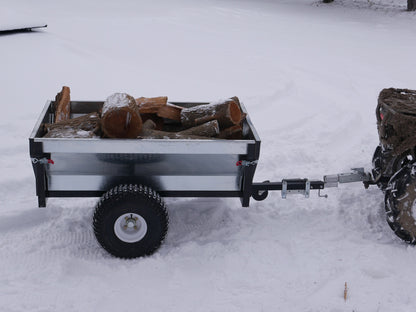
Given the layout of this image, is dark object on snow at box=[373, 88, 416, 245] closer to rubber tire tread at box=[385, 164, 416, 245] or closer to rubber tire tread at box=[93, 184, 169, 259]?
rubber tire tread at box=[385, 164, 416, 245]

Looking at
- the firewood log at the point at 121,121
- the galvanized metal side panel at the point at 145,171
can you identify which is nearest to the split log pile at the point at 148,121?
the firewood log at the point at 121,121

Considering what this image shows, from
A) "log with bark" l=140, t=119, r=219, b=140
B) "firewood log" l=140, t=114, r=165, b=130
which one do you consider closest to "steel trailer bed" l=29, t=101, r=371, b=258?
"log with bark" l=140, t=119, r=219, b=140

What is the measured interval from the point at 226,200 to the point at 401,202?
1.50m

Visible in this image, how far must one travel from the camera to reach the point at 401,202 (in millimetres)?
3803

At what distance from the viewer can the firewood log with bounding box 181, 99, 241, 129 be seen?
404cm

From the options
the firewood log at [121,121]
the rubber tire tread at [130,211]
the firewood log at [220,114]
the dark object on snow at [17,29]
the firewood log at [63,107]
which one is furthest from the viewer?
the dark object on snow at [17,29]

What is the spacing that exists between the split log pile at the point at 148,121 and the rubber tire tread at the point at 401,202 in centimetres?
125

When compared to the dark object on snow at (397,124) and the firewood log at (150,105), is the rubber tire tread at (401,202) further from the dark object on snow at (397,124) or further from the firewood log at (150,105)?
the firewood log at (150,105)

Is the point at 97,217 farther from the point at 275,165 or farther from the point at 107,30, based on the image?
the point at 107,30

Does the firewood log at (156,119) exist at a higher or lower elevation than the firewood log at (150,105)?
lower

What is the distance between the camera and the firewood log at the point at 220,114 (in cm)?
404

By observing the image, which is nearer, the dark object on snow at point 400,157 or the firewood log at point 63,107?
the dark object on snow at point 400,157

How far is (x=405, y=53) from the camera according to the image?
441 inches

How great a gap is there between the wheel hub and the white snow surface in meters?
0.18
